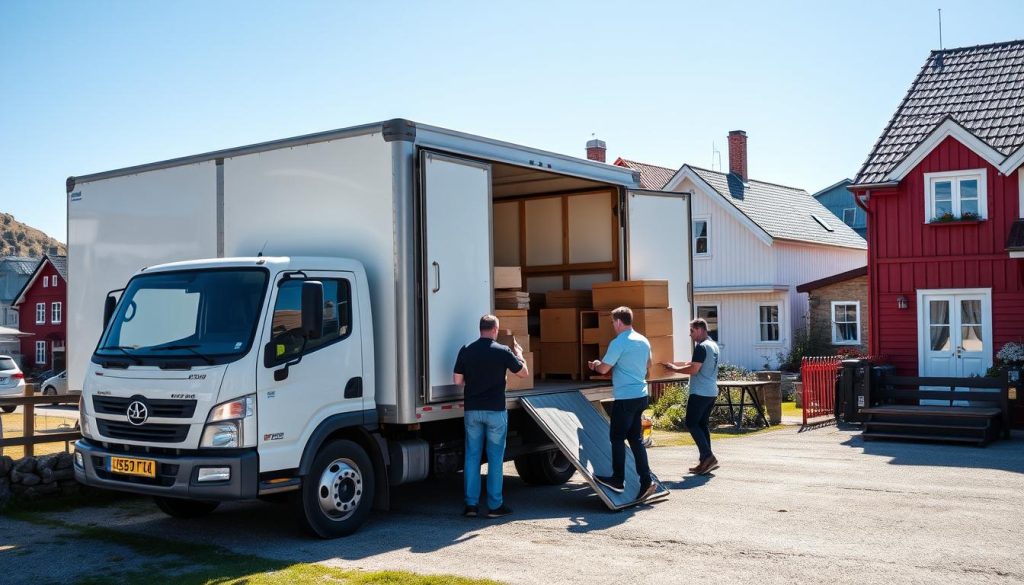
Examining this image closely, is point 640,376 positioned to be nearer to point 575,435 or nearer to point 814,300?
point 575,435

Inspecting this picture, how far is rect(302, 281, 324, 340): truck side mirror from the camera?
27.8ft

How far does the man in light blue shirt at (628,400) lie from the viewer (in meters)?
10.1

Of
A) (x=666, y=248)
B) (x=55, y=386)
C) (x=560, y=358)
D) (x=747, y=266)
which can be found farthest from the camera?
(x=55, y=386)

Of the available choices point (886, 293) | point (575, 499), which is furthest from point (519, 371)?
point (886, 293)

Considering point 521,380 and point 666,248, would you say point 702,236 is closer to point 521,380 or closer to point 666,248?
point 666,248

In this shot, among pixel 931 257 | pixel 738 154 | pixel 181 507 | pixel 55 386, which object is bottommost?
pixel 55 386

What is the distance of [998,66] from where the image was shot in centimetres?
2159

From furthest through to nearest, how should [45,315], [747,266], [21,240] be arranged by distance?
[21,240]
[45,315]
[747,266]

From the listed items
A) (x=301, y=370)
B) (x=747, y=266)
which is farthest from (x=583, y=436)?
(x=747, y=266)

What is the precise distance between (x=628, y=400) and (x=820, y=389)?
362 inches

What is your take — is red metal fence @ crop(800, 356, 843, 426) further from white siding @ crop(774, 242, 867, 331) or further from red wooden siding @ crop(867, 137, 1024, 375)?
white siding @ crop(774, 242, 867, 331)

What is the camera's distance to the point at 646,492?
33.4ft

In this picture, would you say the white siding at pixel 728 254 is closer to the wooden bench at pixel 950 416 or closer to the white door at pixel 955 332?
the white door at pixel 955 332

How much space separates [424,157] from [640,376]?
3152 mm
